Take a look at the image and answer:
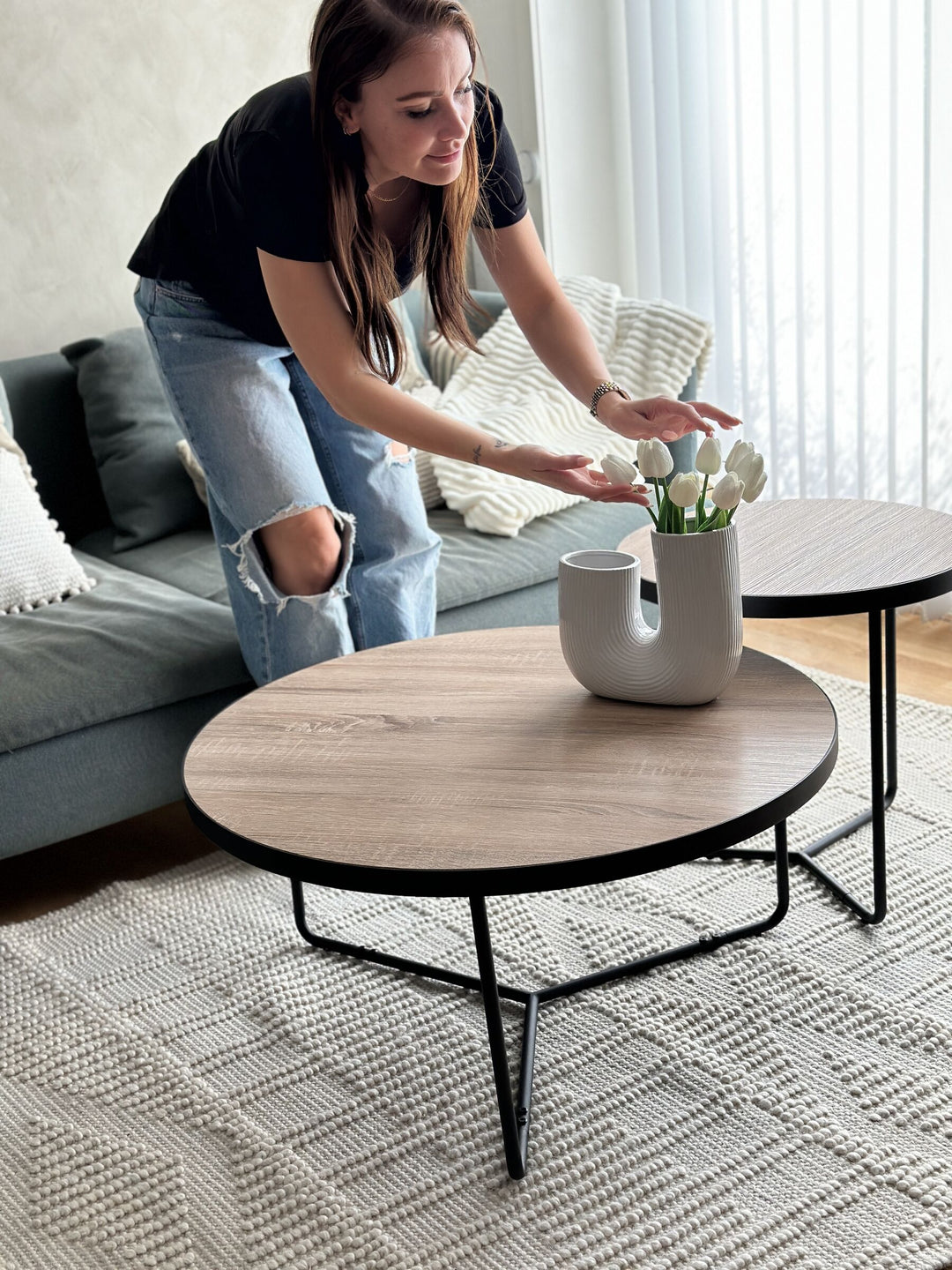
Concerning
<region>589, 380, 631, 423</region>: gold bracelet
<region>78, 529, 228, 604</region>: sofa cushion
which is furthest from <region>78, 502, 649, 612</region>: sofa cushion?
<region>589, 380, 631, 423</region>: gold bracelet

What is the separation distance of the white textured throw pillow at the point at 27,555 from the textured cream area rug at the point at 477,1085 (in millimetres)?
542

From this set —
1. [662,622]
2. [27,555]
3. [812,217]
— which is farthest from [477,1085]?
[812,217]

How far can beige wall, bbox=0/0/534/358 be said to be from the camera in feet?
8.39

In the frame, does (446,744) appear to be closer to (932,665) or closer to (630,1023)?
(630,1023)

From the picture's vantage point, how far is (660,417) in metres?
1.39

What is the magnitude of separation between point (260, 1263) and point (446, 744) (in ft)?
1.59

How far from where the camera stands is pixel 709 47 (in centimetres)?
269

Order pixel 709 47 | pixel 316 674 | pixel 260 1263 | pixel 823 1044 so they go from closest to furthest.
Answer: pixel 260 1263
pixel 823 1044
pixel 316 674
pixel 709 47

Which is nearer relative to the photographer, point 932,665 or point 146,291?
point 146,291

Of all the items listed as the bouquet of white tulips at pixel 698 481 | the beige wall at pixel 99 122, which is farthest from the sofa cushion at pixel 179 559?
the bouquet of white tulips at pixel 698 481

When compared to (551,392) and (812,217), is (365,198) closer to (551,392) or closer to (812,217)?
(551,392)

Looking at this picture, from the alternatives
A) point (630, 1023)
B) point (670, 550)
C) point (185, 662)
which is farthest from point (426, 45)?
point (630, 1023)

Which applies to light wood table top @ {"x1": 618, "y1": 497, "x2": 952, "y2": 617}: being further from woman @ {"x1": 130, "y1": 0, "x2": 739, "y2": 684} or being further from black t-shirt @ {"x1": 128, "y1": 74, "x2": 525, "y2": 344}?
black t-shirt @ {"x1": 128, "y1": 74, "x2": 525, "y2": 344}

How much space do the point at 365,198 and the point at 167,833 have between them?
1.09m
